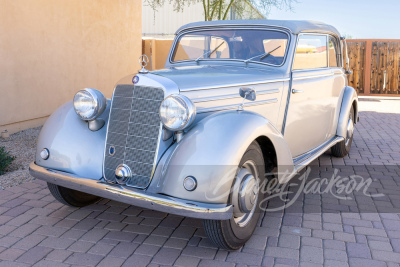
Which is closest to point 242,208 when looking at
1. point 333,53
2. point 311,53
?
point 311,53

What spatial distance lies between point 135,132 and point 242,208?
0.90 m

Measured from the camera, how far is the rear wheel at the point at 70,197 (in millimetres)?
3432

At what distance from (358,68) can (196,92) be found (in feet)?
36.8

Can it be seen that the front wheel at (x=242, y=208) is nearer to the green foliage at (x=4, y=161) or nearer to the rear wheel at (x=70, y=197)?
the rear wheel at (x=70, y=197)

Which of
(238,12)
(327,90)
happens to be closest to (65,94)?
(327,90)

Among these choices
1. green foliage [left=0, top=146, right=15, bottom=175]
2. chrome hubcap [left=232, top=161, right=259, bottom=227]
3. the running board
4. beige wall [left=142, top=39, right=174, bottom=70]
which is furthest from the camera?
beige wall [left=142, top=39, right=174, bottom=70]

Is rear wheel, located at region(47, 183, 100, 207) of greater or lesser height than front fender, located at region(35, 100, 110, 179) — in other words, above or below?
below

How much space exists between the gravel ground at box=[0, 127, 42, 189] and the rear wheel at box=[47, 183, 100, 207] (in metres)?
1.02

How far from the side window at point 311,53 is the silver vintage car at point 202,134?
0.10ft

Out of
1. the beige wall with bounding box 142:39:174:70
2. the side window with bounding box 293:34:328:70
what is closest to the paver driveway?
the side window with bounding box 293:34:328:70

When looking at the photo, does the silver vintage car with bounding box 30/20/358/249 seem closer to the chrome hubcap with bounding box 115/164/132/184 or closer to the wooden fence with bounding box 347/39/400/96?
the chrome hubcap with bounding box 115/164/132/184

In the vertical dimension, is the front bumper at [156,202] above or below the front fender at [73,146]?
below

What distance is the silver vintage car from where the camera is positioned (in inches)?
104

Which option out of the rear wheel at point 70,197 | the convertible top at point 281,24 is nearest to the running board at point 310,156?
the convertible top at point 281,24
